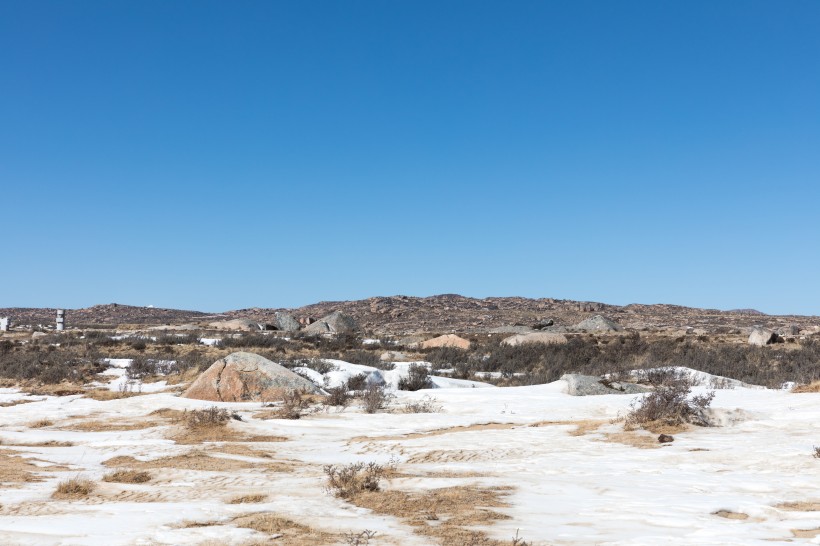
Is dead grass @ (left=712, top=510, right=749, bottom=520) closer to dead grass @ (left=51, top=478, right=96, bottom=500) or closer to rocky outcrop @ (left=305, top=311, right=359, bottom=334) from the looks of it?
dead grass @ (left=51, top=478, right=96, bottom=500)

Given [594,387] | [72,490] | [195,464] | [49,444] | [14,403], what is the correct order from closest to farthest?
[72,490] < [195,464] < [49,444] < [14,403] < [594,387]

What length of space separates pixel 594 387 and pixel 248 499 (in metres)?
12.5

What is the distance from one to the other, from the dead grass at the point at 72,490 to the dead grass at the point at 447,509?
2.97 metres

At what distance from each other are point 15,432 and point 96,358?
1463 centimetres

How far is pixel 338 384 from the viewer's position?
1977cm

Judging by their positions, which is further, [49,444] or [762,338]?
[762,338]

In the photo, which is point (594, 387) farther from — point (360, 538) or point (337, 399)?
point (360, 538)

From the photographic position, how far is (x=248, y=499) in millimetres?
7668

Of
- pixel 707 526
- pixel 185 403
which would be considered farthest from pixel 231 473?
pixel 185 403

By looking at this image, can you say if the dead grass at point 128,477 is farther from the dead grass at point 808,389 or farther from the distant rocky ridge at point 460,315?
the distant rocky ridge at point 460,315

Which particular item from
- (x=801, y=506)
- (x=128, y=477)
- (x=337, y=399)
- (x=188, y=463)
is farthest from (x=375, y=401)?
(x=801, y=506)

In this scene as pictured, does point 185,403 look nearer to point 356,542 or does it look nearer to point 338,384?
point 338,384

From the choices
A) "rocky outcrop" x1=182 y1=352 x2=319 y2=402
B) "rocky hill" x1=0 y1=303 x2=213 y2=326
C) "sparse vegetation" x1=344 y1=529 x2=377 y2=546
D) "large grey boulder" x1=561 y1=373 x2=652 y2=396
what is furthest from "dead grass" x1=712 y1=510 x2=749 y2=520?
"rocky hill" x1=0 y1=303 x2=213 y2=326

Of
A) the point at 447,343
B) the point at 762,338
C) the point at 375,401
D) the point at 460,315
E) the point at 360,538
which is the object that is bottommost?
the point at 360,538
